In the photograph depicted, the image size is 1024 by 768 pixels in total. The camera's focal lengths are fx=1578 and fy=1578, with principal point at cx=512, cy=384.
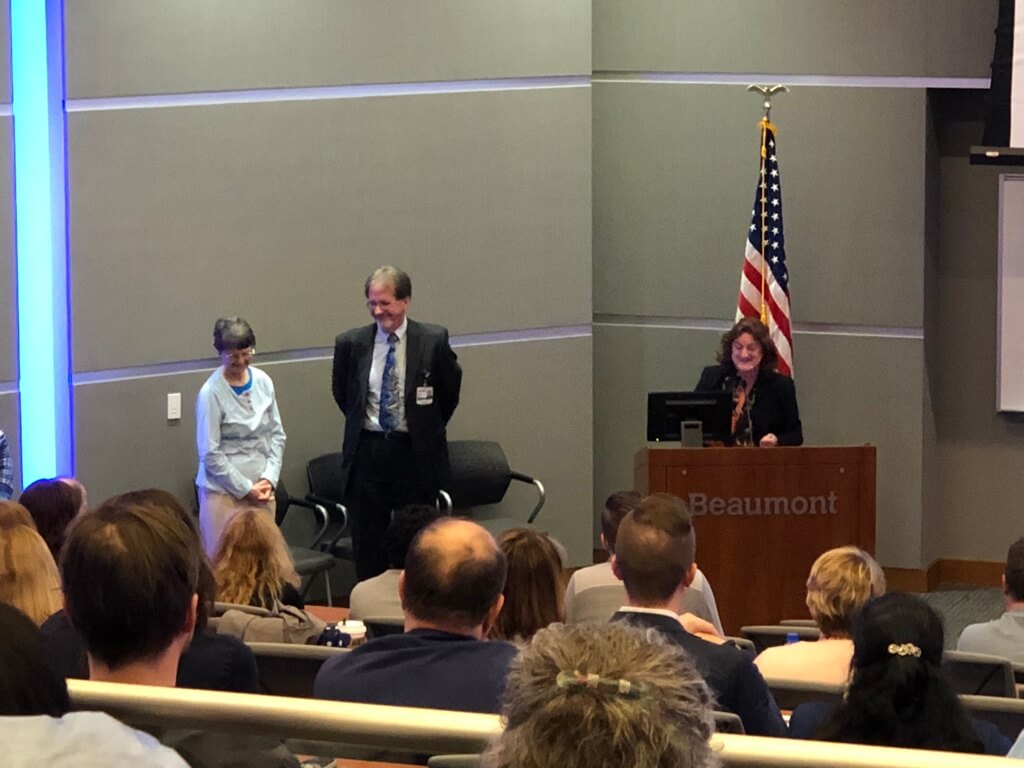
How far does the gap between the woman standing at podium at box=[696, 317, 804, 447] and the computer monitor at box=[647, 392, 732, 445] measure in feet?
0.53

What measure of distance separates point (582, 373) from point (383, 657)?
5.61 meters

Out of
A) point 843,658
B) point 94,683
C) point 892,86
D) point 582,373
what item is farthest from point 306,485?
point 94,683

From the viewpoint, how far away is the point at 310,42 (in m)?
7.52

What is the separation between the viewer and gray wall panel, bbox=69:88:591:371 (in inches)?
273

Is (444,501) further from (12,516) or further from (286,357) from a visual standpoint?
(12,516)

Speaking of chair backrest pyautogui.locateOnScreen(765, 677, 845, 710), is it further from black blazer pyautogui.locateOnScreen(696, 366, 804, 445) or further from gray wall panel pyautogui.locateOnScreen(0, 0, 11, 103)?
gray wall panel pyautogui.locateOnScreen(0, 0, 11, 103)

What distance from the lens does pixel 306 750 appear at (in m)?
→ 1.72

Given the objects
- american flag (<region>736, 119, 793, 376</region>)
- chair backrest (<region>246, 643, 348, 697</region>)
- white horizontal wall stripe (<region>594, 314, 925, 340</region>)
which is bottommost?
chair backrest (<region>246, 643, 348, 697</region>)

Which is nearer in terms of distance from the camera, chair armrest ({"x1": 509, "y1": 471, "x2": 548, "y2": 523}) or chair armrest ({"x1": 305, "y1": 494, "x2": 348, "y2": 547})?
chair armrest ({"x1": 305, "y1": 494, "x2": 348, "y2": 547})

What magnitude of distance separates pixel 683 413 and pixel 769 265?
4.15 feet

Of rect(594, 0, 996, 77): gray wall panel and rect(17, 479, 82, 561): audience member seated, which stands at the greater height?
rect(594, 0, 996, 77): gray wall panel

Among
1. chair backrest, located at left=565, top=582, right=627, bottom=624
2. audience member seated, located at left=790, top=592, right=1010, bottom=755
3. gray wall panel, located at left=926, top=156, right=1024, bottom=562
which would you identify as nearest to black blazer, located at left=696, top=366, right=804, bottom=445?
gray wall panel, located at left=926, top=156, right=1024, bottom=562

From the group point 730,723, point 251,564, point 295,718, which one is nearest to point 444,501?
point 251,564

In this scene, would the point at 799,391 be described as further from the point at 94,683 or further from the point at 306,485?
the point at 94,683
